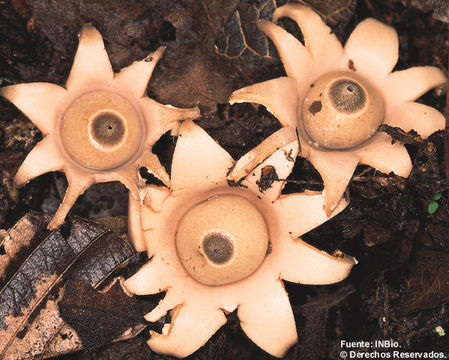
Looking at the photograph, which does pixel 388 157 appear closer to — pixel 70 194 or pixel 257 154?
pixel 257 154

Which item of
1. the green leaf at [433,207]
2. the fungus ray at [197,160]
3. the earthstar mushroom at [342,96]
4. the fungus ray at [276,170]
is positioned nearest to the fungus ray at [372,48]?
the earthstar mushroom at [342,96]

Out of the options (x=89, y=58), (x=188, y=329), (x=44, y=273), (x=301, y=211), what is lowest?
(x=188, y=329)

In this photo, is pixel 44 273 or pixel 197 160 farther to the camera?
pixel 44 273

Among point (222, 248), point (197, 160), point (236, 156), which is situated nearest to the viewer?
point (222, 248)

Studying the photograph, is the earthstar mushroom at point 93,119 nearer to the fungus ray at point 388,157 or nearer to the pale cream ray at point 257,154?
the pale cream ray at point 257,154

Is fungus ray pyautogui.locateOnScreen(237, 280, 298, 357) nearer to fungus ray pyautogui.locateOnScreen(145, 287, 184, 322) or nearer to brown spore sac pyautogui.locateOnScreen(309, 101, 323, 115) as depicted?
fungus ray pyautogui.locateOnScreen(145, 287, 184, 322)

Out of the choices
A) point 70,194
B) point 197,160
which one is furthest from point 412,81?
point 70,194

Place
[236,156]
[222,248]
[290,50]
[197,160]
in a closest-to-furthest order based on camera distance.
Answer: [222,248] → [197,160] → [290,50] → [236,156]

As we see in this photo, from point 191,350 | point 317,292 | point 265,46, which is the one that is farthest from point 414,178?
point 191,350

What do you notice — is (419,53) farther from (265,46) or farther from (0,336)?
(0,336)
